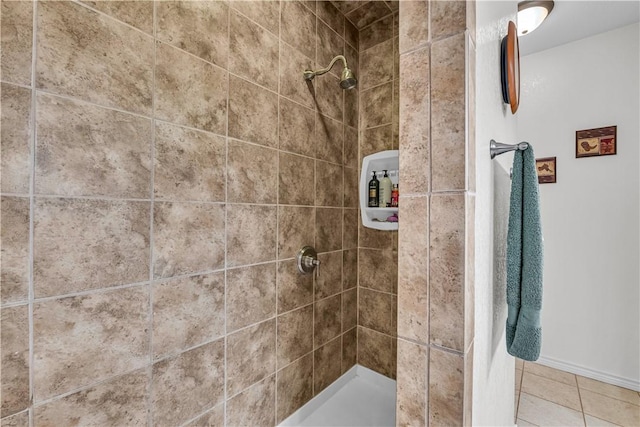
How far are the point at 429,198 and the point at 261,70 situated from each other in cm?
105

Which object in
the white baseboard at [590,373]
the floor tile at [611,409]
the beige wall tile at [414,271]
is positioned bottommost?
the floor tile at [611,409]

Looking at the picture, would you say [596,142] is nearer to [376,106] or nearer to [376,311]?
[376,106]

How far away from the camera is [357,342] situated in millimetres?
1885

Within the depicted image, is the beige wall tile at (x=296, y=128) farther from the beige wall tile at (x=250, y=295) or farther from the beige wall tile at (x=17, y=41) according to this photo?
the beige wall tile at (x=17, y=41)

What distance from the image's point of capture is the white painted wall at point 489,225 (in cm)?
63

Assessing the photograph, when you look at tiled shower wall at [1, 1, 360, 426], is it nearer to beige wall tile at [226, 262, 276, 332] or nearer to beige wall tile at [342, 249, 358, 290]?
beige wall tile at [226, 262, 276, 332]

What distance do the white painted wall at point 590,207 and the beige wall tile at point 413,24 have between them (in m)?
2.31

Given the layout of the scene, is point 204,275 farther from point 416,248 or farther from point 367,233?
point 367,233

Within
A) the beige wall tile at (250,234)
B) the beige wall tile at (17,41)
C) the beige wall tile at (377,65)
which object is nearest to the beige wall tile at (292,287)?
the beige wall tile at (250,234)

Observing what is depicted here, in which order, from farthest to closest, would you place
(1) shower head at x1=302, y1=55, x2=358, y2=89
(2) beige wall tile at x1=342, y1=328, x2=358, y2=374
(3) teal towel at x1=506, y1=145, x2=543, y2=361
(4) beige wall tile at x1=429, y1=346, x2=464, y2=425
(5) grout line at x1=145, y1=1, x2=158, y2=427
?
(2) beige wall tile at x1=342, y1=328, x2=358, y2=374 → (1) shower head at x1=302, y1=55, x2=358, y2=89 → (5) grout line at x1=145, y1=1, x2=158, y2=427 → (3) teal towel at x1=506, y1=145, x2=543, y2=361 → (4) beige wall tile at x1=429, y1=346, x2=464, y2=425

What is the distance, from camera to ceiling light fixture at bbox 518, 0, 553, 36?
1.66 m

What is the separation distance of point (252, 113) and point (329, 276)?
102 cm

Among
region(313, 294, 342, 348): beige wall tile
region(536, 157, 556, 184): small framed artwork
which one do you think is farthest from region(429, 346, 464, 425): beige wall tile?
region(536, 157, 556, 184): small framed artwork

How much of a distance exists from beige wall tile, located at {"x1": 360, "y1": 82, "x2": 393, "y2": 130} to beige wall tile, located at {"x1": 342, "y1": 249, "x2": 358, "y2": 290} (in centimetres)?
88
